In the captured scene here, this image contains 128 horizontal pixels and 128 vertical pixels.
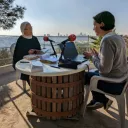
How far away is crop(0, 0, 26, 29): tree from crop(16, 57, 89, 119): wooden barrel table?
360cm

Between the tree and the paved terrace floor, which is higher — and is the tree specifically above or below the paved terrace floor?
above

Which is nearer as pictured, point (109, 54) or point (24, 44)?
point (109, 54)

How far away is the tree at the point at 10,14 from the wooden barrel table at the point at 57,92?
11.8 feet

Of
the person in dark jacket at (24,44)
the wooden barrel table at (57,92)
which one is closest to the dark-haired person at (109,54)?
the wooden barrel table at (57,92)

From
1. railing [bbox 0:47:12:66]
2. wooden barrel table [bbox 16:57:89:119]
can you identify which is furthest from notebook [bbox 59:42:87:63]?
railing [bbox 0:47:12:66]

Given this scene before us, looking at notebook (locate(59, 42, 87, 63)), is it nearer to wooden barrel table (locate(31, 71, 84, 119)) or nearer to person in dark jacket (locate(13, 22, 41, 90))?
wooden barrel table (locate(31, 71, 84, 119))

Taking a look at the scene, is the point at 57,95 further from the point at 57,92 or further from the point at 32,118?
the point at 32,118

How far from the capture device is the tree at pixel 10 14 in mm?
5734

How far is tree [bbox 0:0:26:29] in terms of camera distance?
5734 millimetres

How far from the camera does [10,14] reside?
19.0ft

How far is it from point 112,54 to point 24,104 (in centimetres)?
174

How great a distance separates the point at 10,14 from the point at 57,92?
4120 millimetres

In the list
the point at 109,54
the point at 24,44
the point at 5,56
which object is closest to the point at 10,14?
the point at 5,56

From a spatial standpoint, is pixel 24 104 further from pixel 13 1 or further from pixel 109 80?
pixel 13 1
